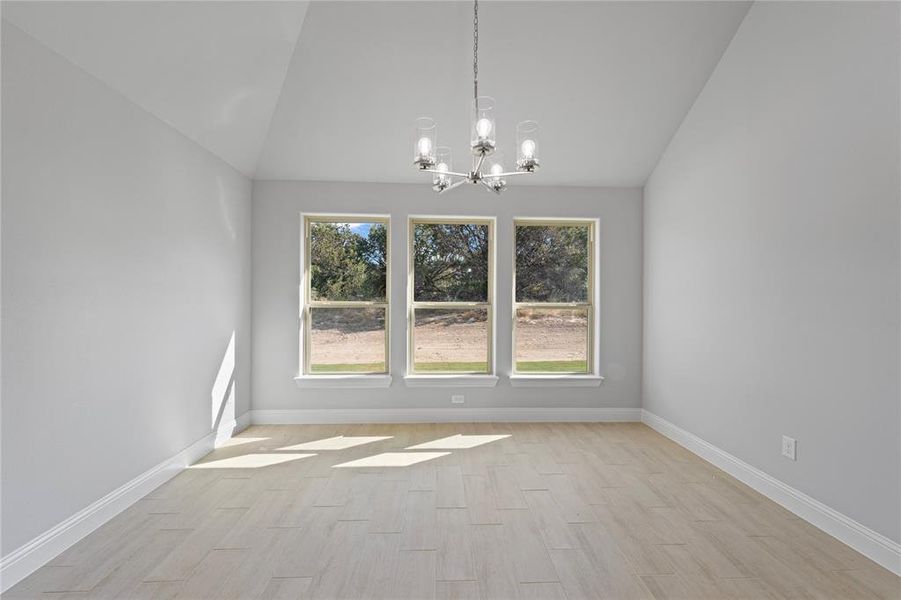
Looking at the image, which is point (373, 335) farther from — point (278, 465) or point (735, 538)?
point (735, 538)

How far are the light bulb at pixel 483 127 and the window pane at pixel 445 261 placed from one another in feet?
8.58

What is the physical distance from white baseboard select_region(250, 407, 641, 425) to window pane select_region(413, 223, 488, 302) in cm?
115

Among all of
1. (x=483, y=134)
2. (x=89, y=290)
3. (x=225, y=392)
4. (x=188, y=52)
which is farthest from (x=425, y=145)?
(x=225, y=392)

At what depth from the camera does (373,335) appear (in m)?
4.80

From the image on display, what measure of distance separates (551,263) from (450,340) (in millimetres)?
1331

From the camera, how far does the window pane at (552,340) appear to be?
488cm

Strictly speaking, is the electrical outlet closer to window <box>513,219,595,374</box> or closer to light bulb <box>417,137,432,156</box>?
window <box>513,219,595,374</box>

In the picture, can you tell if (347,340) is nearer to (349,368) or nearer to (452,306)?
(349,368)

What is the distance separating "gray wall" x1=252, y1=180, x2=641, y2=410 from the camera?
461cm

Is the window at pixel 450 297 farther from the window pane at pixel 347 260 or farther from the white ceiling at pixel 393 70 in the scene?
the white ceiling at pixel 393 70

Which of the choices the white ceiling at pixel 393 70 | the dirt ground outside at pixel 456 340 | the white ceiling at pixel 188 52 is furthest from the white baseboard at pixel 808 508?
the white ceiling at pixel 188 52

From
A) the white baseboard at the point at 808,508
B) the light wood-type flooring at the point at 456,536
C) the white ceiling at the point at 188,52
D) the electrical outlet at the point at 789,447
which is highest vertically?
the white ceiling at the point at 188,52

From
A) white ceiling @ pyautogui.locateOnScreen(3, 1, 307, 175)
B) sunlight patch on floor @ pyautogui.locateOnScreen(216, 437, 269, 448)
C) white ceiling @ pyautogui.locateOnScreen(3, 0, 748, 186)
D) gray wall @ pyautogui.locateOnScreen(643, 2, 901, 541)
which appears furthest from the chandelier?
sunlight patch on floor @ pyautogui.locateOnScreen(216, 437, 269, 448)

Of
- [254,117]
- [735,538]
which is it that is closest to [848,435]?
[735,538]
